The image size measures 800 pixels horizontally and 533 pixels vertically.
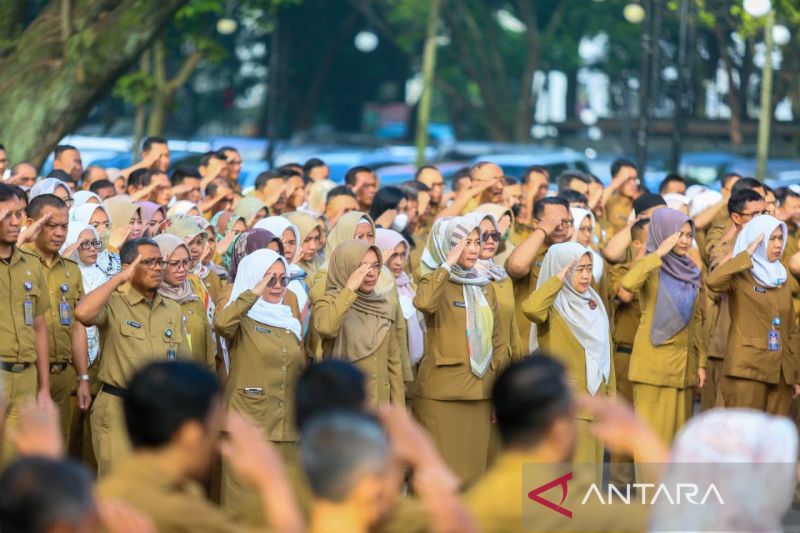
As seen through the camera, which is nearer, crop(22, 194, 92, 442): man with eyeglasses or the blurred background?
crop(22, 194, 92, 442): man with eyeglasses

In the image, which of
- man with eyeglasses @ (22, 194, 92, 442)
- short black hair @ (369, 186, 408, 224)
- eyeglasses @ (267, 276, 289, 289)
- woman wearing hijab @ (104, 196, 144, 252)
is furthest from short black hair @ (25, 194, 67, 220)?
short black hair @ (369, 186, 408, 224)

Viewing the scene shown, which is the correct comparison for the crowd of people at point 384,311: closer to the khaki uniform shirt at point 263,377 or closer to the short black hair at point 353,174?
the khaki uniform shirt at point 263,377

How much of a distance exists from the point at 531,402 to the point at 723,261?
633 centimetres

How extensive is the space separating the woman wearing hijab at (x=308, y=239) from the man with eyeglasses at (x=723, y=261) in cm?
274

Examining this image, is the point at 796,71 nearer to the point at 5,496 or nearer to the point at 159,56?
the point at 159,56

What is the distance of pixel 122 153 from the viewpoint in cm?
2527

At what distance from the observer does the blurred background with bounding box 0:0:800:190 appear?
15266mm

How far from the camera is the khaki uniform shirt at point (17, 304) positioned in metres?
8.66

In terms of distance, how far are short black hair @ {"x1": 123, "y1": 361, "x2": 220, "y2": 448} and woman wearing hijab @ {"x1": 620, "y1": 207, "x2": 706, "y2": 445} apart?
20.2 ft

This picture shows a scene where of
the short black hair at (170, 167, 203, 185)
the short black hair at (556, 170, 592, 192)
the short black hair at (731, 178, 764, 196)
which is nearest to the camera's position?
the short black hair at (731, 178, 764, 196)

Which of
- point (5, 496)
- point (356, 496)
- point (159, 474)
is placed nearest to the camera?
point (5, 496)

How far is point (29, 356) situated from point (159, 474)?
4276mm

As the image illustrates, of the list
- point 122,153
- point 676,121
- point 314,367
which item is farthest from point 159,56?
point 314,367

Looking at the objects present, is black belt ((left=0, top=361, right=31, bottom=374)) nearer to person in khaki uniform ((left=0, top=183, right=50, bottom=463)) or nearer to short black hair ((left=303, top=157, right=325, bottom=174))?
person in khaki uniform ((left=0, top=183, right=50, bottom=463))
